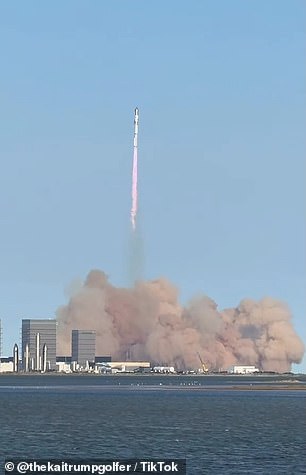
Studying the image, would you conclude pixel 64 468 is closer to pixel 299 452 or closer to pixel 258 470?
pixel 258 470

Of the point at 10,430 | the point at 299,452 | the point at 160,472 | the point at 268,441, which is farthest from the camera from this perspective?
the point at 10,430

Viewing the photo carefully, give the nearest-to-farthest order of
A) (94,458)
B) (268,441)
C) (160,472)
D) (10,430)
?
(160,472) < (94,458) < (268,441) < (10,430)

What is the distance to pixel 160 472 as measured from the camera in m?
138

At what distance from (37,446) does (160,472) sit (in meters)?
34.9

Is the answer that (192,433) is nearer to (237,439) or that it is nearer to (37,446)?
(237,439)

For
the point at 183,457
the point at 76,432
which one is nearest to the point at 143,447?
the point at 183,457

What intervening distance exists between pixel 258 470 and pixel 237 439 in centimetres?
3996

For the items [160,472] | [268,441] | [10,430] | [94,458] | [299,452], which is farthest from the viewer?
[10,430]

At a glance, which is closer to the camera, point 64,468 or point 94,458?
point 64,468

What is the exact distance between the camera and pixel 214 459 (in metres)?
158

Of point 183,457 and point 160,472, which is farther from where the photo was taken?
point 183,457

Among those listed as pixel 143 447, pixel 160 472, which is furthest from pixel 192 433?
pixel 160 472

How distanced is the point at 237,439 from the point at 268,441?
4570mm

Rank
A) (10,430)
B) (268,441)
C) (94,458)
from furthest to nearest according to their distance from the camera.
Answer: (10,430)
(268,441)
(94,458)
